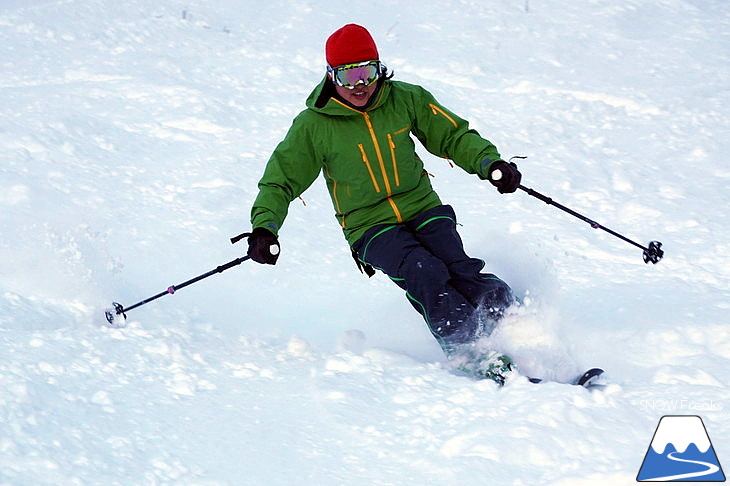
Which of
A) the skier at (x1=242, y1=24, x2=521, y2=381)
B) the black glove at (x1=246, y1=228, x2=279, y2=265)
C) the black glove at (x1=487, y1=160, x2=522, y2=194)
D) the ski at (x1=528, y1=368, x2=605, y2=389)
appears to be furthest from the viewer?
the black glove at (x1=487, y1=160, x2=522, y2=194)

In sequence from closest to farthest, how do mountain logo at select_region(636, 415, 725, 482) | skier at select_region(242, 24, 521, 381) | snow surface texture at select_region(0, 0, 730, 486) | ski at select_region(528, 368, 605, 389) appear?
mountain logo at select_region(636, 415, 725, 482) < snow surface texture at select_region(0, 0, 730, 486) < ski at select_region(528, 368, 605, 389) < skier at select_region(242, 24, 521, 381)

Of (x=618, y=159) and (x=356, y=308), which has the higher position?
(x=618, y=159)

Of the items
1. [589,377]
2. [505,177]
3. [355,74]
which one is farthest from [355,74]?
[589,377]

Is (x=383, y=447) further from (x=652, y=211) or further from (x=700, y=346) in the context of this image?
(x=652, y=211)

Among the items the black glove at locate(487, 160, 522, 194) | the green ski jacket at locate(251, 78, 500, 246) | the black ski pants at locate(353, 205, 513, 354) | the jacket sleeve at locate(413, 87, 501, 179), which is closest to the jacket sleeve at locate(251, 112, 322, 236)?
the green ski jacket at locate(251, 78, 500, 246)

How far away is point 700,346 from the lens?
13.6 feet

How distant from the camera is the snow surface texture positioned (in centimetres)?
303

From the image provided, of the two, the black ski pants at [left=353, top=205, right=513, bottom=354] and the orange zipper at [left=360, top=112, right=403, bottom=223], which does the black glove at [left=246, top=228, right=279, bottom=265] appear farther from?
the orange zipper at [left=360, top=112, right=403, bottom=223]

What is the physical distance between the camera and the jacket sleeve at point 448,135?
4230mm

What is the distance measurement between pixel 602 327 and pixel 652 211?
2047mm

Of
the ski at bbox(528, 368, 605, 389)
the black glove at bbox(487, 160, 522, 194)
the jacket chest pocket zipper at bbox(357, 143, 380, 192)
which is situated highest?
the jacket chest pocket zipper at bbox(357, 143, 380, 192)

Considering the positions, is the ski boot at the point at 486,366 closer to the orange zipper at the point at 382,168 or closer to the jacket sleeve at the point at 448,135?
the orange zipper at the point at 382,168

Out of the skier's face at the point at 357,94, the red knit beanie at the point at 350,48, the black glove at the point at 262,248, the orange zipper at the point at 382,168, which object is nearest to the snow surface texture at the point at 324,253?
the black glove at the point at 262,248

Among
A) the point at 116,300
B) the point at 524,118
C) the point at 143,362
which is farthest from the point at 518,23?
the point at 143,362
